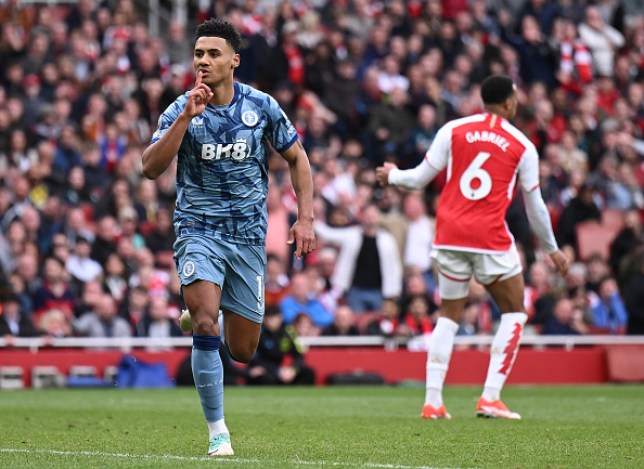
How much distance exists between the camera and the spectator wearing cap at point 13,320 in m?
17.2

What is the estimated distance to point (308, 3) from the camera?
24.2 metres

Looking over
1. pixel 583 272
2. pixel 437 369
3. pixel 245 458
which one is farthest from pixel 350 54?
pixel 245 458

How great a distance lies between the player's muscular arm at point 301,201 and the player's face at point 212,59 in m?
0.62

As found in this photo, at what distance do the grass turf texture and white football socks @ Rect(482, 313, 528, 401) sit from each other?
345 mm

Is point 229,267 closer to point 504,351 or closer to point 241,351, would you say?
point 241,351

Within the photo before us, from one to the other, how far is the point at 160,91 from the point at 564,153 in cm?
641

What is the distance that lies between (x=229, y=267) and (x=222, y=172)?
0.56 m

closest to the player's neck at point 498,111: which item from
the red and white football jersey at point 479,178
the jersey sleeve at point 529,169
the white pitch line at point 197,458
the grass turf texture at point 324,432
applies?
the red and white football jersey at point 479,178

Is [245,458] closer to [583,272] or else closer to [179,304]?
[179,304]

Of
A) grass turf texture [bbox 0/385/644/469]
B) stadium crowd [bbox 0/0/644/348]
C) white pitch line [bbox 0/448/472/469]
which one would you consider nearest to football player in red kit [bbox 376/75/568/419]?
grass turf texture [bbox 0/385/644/469]

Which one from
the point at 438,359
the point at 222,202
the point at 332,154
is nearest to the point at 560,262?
the point at 438,359

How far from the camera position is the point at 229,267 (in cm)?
828

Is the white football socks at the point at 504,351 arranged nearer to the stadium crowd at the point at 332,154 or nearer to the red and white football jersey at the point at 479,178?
the red and white football jersey at the point at 479,178

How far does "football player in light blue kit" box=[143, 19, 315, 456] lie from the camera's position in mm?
7930
